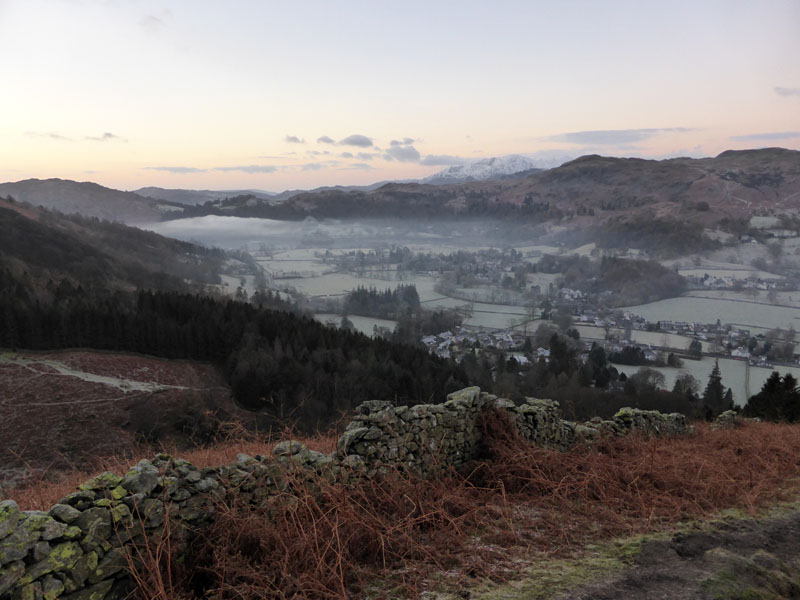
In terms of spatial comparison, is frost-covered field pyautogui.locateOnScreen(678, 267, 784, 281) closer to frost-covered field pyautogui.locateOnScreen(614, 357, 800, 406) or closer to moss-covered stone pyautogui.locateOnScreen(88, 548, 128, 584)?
frost-covered field pyautogui.locateOnScreen(614, 357, 800, 406)

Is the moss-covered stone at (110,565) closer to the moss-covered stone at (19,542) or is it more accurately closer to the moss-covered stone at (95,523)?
the moss-covered stone at (95,523)

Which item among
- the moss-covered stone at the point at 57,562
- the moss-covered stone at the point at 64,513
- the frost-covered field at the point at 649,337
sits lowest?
the frost-covered field at the point at 649,337

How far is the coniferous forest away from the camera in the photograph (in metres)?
54.7

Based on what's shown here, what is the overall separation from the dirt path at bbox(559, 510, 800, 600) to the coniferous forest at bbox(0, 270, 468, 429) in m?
41.0

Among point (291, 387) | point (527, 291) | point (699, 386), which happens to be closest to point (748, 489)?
point (291, 387)

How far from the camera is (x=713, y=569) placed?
20.1 ft

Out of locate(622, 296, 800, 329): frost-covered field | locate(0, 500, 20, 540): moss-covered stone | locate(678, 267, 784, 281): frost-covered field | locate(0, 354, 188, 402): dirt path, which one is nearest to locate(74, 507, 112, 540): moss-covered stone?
locate(0, 500, 20, 540): moss-covered stone

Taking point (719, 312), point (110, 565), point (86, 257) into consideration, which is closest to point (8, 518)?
point (110, 565)

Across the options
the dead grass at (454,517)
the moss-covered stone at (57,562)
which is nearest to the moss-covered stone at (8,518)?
the moss-covered stone at (57,562)

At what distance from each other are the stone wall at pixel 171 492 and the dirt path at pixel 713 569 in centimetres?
360

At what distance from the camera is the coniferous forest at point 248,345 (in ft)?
179

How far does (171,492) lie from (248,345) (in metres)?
59.6

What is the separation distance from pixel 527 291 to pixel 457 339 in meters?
78.4

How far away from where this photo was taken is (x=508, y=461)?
9383 millimetres
